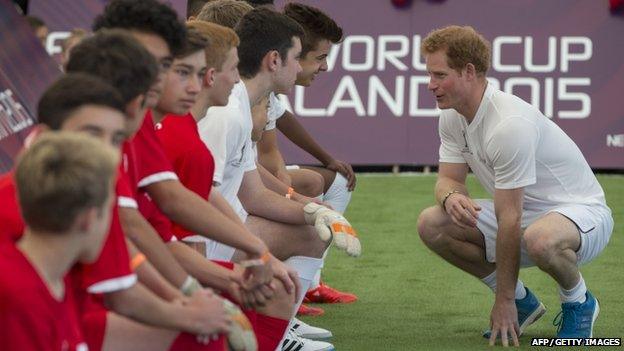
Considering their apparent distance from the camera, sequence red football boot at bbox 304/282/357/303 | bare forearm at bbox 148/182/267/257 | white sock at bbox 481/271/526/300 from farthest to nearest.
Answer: red football boot at bbox 304/282/357/303 < white sock at bbox 481/271/526/300 < bare forearm at bbox 148/182/267/257

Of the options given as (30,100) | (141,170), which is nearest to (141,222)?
(141,170)

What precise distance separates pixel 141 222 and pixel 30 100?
1.74 meters

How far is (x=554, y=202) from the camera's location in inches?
264

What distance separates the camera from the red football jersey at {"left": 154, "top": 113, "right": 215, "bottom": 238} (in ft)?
15.8

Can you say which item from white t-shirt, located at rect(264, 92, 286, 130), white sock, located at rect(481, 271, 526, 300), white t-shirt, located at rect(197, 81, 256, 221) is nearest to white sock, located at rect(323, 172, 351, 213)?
white t-shirt, located at rect(264, 92, 286, 130)

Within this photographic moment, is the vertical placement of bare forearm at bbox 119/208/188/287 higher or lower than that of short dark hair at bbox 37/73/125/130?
lower

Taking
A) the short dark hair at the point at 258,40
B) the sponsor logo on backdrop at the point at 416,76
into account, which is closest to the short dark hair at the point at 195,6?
the short dark hair at the point at 258,40

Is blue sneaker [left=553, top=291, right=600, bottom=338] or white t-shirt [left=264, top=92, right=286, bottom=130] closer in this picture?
blue sneaker [left=553, top=291, right=600, bottom=338]

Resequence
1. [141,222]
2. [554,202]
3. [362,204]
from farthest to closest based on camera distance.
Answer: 1. [362,204]
2. [554,202]
3. [141,222]

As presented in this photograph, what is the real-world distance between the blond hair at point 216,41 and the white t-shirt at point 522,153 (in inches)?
64.5

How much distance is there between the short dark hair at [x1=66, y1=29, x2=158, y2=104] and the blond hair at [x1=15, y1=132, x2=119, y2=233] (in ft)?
→ 2.20

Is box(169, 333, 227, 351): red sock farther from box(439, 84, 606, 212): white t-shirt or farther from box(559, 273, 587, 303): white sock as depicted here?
box(559, 273, 587, 303): white sock

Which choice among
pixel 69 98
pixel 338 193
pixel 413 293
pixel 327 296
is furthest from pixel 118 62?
pixel 338 193

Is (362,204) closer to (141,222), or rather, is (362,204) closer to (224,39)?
(224,39)
